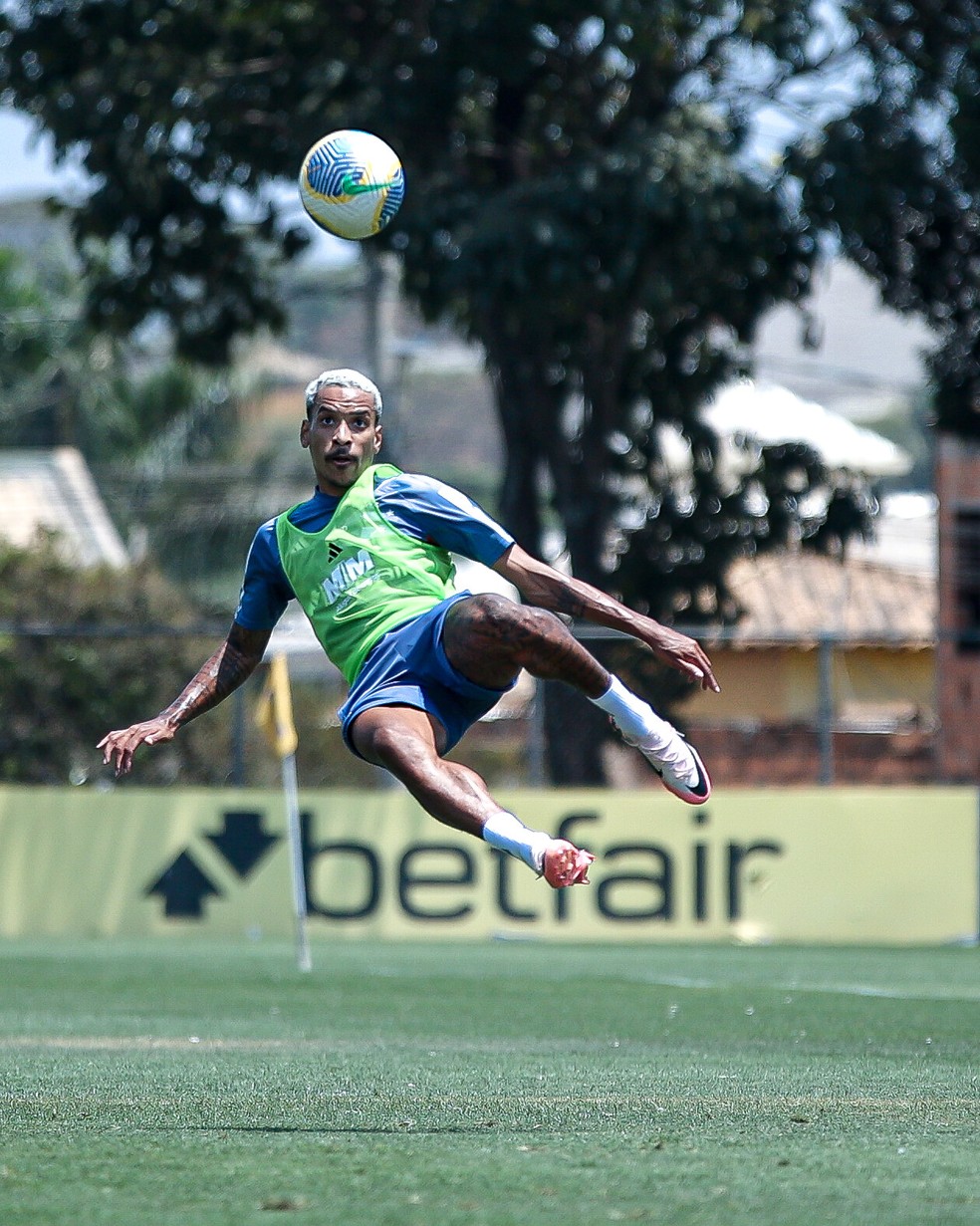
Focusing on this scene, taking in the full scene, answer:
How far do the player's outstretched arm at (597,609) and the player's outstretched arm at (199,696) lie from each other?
1.07 m

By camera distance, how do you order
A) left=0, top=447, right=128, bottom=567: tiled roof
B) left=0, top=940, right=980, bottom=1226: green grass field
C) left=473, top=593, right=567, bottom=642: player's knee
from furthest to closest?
1. left=0, top=447, right=128, bottom=567: tiled roof
2. left=473, top=593, right=567, bottom=642: player's knee
3. left=0, top=940, right=980, bottom=1226: green grass field

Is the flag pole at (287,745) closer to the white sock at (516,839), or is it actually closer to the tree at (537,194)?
the tree at (537,194)

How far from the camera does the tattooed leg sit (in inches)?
252

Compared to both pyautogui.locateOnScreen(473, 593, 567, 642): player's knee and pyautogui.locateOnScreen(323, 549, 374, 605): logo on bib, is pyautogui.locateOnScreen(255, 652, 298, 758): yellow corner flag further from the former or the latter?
pyautogui.locateOnScreen(473, 593, 567, 642): player's knee

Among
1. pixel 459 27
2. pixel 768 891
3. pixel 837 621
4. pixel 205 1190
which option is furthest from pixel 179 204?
pixel 205 1190

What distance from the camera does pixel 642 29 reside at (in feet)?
62.3

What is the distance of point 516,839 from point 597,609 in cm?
92

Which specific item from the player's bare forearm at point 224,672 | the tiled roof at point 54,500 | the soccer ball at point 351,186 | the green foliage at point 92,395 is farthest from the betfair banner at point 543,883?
the green foliage at point 92,395

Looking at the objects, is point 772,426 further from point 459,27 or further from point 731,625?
point 459,27

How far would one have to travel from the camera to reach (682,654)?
6.48 meters

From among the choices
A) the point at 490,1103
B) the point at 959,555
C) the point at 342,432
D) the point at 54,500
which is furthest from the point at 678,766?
the point at 54,500

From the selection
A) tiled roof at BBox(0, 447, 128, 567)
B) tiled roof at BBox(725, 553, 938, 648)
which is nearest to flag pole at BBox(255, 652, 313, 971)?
tiled roof at BBox(725, 553, 938, 648)

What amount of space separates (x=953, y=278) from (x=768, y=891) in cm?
719

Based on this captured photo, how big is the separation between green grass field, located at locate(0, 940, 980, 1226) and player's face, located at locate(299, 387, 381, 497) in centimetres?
207
